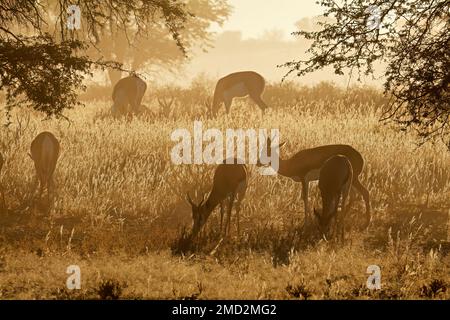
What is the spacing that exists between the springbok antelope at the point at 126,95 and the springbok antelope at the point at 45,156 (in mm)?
9139

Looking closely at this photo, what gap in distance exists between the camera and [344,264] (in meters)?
7.77

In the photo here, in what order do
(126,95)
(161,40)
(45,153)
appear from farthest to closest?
(161,40) → (126,95) → (45,153)

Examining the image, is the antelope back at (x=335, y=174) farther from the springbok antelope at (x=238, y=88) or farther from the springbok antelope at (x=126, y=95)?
the springbok antelope at (x=126, y=95)

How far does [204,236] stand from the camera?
8.50 metres

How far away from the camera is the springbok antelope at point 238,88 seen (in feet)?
65.3

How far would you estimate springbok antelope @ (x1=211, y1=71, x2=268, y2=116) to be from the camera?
19.9 meters

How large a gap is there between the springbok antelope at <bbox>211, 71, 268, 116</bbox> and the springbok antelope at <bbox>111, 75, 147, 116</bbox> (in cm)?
259

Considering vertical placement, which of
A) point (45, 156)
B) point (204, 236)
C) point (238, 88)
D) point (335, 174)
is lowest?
point (204, 236)

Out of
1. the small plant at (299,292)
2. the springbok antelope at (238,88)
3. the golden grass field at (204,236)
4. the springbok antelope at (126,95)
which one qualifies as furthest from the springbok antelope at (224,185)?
the springbok antelope at (126,95)

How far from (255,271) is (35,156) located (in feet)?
16.2

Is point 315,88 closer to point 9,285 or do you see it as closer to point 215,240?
point 215,240

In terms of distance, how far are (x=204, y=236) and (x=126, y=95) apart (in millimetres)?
12090

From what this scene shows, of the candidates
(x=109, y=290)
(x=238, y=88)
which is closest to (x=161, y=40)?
(x=238, y=88)

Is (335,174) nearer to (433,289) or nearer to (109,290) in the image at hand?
(433,289)
